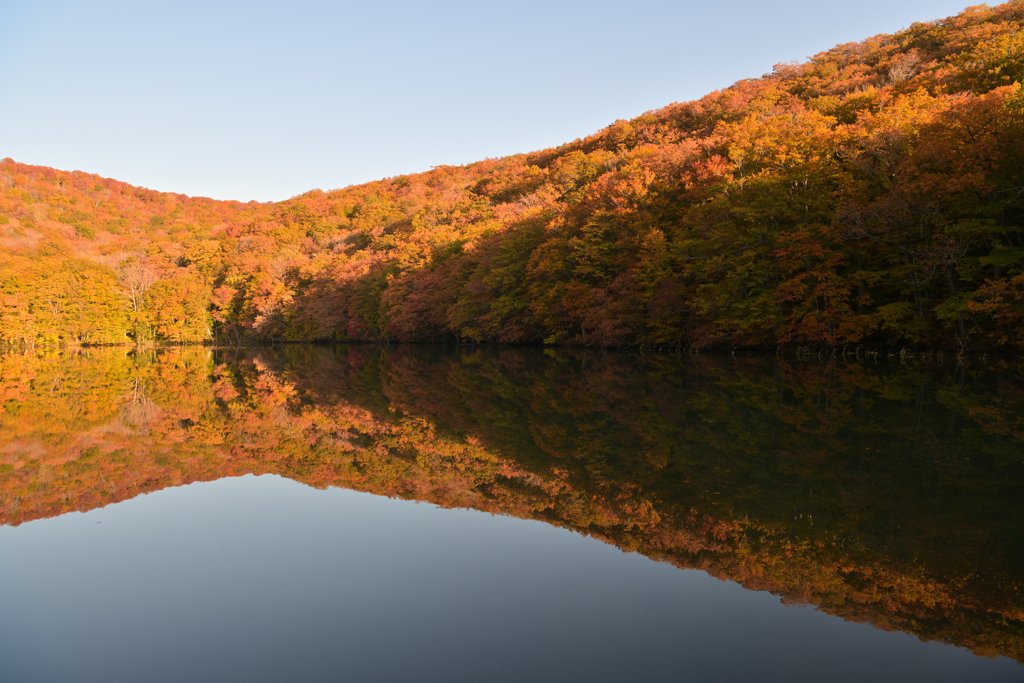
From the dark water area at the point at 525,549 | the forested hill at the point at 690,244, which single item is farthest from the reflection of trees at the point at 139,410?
the forested hill at the point at 690,244

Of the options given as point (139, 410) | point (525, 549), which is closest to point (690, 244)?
point (139, 410)

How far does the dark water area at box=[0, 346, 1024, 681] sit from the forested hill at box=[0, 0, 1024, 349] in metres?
15.0

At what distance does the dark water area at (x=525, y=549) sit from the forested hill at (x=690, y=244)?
15004 millimetres

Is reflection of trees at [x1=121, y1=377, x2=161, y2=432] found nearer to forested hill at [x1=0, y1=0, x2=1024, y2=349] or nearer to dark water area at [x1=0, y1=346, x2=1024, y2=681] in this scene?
dark water area at [x1=0, y1=346, x2=1024, y2=681]

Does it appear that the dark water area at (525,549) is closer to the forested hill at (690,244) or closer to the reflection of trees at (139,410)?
the reflection of trees at (139,410)

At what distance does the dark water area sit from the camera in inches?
123

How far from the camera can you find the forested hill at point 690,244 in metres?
22.0

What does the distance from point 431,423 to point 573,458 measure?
151 inches

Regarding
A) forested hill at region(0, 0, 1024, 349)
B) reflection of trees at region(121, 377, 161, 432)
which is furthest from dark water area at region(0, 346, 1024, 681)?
forested hill at region(0, 0, 1024, 349)

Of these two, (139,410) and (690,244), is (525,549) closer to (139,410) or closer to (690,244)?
(139,410)

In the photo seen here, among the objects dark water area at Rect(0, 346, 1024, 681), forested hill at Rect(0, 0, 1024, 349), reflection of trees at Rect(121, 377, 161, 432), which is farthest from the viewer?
forested hill at Rect(0, 0, 1024, 349)

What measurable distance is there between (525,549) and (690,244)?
91.3 feet

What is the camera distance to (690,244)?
30.2 meters

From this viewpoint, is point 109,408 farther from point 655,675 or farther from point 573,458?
point 655,675
